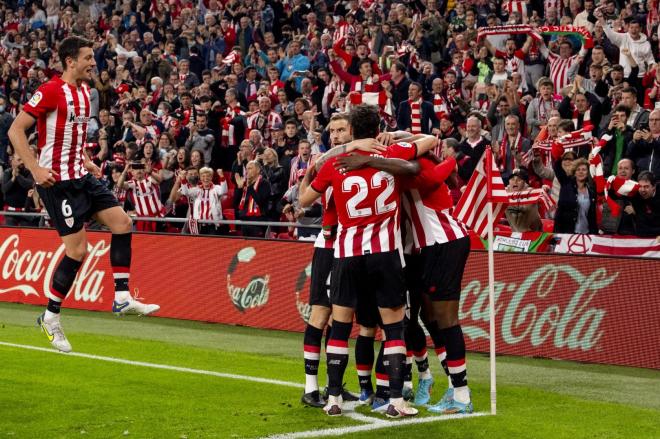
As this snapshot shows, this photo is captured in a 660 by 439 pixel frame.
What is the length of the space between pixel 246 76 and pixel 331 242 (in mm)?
14329

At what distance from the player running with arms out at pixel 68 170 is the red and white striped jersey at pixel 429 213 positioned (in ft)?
8.07

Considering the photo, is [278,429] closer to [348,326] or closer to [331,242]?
[348,326]

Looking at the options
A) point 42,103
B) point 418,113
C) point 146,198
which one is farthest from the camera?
point 146,198

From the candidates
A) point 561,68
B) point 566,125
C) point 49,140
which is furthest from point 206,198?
point 49,140

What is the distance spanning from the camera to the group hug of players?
27.2ft

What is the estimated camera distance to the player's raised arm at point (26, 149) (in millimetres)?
9109

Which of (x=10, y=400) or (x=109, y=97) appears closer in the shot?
(x=10, y=400)

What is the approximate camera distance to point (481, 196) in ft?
30.1

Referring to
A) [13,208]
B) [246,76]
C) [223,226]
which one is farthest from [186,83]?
[223,226]

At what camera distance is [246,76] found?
22.8 metres

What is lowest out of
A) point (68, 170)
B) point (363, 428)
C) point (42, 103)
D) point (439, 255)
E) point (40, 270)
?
point (40, 270)

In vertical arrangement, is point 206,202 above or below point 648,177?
below

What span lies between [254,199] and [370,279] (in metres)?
9.17

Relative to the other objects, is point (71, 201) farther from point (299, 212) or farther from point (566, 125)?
point (566, 125)
